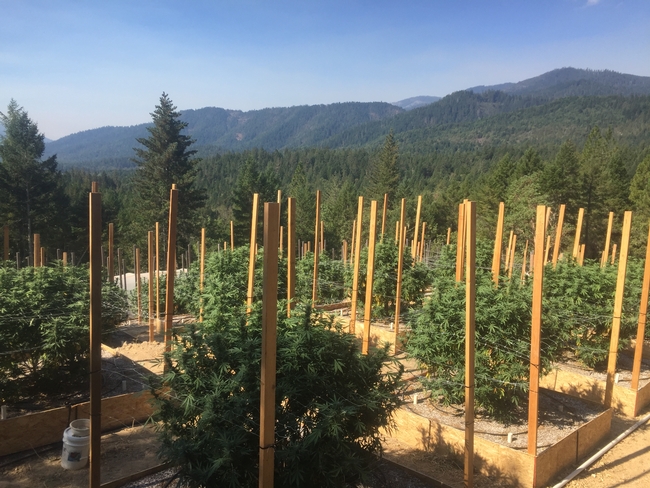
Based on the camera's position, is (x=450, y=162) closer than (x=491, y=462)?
No

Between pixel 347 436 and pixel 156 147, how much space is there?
94.4ft

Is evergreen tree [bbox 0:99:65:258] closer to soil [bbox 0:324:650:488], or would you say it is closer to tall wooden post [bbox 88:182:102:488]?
soil [bbox 0:324:650:488]

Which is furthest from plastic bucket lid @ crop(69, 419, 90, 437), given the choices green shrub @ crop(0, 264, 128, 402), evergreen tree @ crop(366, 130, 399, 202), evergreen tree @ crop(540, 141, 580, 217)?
evergreen tree @ crop(366, 130, 399, 202)

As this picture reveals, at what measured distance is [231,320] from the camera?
5070 millimetres

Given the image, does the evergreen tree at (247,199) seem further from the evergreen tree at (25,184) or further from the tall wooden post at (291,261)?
the tall wooden post at (291,261)

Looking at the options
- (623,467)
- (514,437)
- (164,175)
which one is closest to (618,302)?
(623,467)

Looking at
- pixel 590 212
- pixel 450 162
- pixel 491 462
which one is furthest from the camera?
pixel 450 162

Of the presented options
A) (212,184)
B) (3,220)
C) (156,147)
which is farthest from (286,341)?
(212,184)

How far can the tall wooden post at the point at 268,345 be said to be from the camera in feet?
10.9

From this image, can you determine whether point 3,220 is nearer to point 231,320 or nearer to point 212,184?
point 231,320

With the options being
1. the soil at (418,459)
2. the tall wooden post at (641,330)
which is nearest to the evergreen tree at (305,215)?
the tall wooden post at (641,330)

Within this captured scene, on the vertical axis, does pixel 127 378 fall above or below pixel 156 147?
below

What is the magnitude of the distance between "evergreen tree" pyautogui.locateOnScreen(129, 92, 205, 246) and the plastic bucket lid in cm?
2243

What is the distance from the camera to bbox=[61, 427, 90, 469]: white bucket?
6168mm
